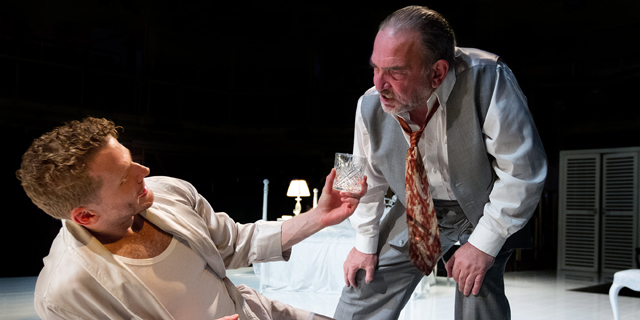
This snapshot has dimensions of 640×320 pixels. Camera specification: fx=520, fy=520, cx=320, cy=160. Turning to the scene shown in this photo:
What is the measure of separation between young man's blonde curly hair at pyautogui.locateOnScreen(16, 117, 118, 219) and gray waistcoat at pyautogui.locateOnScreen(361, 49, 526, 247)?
813mm

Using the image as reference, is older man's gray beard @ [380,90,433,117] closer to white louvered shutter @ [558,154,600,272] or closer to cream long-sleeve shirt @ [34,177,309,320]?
cream long-sleeve shirt @ [34,177,309,320]

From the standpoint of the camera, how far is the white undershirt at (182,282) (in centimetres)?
125

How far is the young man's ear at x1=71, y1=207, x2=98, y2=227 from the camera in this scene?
1183mm

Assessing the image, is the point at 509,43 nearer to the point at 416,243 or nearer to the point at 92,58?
the point at 92,58

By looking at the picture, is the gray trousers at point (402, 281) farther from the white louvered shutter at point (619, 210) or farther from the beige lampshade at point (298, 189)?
the white louvered shutter at point (619, 210)

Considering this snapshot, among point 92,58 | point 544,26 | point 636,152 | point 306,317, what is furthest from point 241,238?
point 544,26

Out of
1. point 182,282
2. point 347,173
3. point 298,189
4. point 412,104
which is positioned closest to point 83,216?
point 182,282

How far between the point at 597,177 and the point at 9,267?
405 inches

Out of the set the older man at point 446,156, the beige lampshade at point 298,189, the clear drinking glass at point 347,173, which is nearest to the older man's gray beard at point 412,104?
the older man at point 446,156

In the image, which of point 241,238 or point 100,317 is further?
point 241,238

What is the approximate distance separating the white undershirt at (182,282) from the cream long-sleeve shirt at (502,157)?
0.70 m

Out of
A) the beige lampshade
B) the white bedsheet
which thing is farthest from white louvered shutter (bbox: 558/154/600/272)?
the beige lampshade

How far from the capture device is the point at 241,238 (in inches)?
60.9

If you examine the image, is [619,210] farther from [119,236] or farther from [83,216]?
[83,216]
